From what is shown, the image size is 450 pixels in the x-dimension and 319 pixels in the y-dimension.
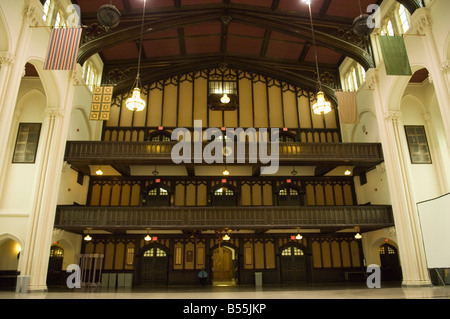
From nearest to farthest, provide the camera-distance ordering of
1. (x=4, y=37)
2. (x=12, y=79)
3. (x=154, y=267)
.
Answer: (x=12, y=79), (x=4, y=37), (x=154, y=267)

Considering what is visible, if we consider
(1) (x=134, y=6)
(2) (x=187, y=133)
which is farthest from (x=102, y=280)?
(1) (x=134, y=6)

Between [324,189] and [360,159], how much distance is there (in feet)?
12.4

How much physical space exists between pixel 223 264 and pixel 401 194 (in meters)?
15.2

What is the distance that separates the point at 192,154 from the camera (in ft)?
60.1

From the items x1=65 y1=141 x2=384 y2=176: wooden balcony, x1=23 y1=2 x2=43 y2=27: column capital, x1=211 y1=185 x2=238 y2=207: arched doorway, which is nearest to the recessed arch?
x1=23 y1=2 x2=43 y2=27: column capital

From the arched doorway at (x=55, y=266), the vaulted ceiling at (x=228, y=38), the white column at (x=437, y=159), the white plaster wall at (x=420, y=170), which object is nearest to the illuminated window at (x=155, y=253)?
the arched doorway at (x=55, y=266)

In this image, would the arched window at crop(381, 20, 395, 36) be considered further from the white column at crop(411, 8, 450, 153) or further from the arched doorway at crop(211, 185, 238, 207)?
the arched doorway at crop(211, 185, 238, 207)

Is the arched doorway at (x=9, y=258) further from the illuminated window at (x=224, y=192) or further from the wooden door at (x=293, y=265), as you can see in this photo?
the wooden door at (x=293, y=265)

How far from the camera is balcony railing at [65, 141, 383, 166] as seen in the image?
1780 centimetres

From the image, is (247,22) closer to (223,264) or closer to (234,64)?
(234,64)

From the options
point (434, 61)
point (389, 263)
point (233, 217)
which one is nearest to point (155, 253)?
point (233, 217)

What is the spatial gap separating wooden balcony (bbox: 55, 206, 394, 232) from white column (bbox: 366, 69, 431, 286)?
5.14 ft

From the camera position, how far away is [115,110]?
22.1 m

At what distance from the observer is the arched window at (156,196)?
2061 centimetres
